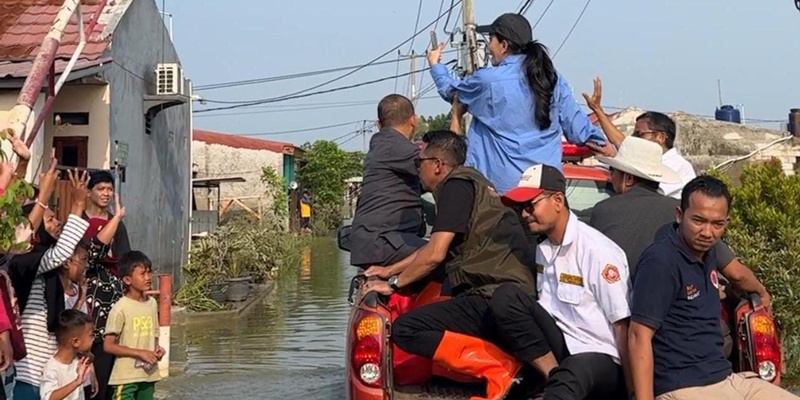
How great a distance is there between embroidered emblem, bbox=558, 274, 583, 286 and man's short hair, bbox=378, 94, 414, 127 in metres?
1.73

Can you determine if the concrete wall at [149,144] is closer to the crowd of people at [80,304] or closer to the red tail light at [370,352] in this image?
the crowd of people at [80,304]

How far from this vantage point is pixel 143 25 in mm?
15086

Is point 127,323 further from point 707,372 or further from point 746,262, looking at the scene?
point 746,262

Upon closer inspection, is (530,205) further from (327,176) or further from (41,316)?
(327,176)

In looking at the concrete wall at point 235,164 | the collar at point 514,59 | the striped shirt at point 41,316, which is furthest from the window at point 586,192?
the concrete wall at point 235,164

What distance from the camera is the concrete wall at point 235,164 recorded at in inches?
1332

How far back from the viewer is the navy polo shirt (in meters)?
3.84

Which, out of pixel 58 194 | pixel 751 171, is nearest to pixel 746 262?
pixel 751 171

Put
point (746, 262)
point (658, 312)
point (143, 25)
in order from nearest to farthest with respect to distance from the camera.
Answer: point (658, 312) < point (746, 262) < point (143, 25)

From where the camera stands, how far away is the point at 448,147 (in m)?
4.93

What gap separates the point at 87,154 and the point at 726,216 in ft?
32.6

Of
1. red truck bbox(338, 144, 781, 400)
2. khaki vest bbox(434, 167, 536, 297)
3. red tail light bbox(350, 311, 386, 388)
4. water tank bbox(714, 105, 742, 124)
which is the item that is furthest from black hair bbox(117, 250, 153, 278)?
water tank bbox(714, 105, 742, 124)

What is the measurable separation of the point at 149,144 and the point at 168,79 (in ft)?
3.52

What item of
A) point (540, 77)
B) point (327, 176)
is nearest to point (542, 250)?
point (540, 77)
